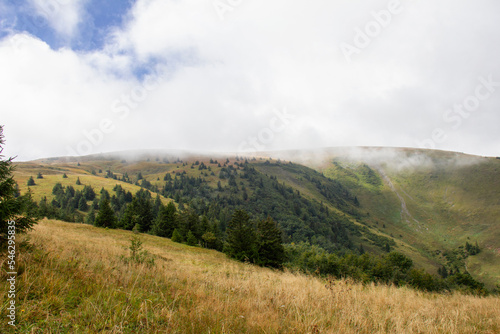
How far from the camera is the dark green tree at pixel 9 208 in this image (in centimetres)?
591

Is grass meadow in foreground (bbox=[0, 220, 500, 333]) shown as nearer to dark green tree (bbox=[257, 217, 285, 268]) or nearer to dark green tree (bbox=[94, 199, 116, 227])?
dark green tree (bbox=[257, 217, 285, 268])

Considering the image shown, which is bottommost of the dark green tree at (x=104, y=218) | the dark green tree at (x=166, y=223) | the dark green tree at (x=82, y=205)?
the dark green tree at (x=82, y=205)

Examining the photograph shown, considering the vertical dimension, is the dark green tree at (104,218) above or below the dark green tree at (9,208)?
below

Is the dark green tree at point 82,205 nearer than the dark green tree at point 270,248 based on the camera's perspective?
No

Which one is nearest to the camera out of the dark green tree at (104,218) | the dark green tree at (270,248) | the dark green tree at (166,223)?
the dark green tree at (270,248)

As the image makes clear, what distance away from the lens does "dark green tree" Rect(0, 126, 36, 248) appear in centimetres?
591

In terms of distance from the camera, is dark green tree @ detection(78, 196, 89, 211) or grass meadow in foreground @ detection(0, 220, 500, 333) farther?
dark green tree @ detection(78, 196, 89, 211)

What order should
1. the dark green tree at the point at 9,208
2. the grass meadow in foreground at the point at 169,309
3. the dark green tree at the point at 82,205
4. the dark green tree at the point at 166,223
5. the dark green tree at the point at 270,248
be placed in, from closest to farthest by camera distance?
the grass meadow in foreground at the point at 169,309
the dark green tree at the point at 9,208
the dark green tree at the point at 270,248
the dark green tree at the point at 166,223
the dark green tree at the point at 82,205

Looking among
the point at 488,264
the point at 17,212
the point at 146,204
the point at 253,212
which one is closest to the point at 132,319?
the point at 17,212

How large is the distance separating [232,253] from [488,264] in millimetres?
172003

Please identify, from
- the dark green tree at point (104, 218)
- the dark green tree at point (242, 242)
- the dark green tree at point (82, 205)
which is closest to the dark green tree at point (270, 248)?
the dark green tree at point (242, 242)

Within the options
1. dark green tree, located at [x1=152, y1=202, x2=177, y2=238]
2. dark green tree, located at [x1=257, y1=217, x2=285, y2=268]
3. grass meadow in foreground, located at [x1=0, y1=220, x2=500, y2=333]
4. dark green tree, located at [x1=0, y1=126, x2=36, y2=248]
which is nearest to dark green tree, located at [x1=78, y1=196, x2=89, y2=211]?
dark green tree, located at [x1=152, y1=202, x2=177, y2=238]

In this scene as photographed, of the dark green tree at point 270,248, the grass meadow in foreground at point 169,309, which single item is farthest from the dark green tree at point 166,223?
the grass meadow in foreground at point 169,309

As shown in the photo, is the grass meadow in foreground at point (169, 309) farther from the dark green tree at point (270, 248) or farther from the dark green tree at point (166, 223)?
the dark green tree at point (166, 223)
